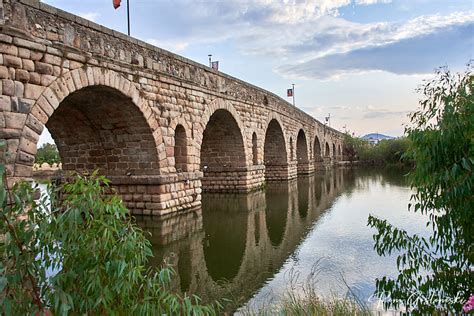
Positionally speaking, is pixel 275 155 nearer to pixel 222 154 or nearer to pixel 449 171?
pixel 222 154

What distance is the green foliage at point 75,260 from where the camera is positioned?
78.1 inches

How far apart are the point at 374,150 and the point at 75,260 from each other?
48605 mm

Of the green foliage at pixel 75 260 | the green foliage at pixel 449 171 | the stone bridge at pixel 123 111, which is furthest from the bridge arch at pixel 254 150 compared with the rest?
the green foliage at pixel 75 260

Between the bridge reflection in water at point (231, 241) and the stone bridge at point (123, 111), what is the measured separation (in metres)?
1.15

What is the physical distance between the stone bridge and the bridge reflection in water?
1154mm

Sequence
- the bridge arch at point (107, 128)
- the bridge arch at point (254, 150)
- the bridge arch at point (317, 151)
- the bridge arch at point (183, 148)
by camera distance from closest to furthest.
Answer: the bridge arch at point (107, 128)
the bridge arch at point (183, 148)
the bridge arch at point (254, 150)
the bridge arch at point (317, 151)

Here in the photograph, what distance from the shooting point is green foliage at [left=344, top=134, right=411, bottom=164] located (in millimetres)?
43869

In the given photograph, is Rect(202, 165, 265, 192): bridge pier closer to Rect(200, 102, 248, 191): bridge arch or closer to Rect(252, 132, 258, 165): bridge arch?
Rect(200, 102, 248, 191): bridge arch

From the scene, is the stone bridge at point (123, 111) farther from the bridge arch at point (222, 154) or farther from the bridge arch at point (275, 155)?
the bridge arch at point (275, 155)

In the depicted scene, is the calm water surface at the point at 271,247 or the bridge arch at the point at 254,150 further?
the bridge arch at the point at 254,150

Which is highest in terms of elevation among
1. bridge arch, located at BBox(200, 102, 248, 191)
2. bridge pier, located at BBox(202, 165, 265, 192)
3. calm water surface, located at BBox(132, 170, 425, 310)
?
bridge arch, located at BBox(200, 102, 248, 191)

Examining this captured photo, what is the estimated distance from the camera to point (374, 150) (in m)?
47.5

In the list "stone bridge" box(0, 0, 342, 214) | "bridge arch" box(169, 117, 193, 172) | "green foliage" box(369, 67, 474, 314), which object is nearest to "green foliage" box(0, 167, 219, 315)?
"stone bridge" box(0, 0, 342, 214)

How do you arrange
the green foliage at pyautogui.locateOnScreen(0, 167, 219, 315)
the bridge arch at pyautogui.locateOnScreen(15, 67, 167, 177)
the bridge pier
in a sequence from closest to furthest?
the green foliage at pyautogui.locateOnScreen(0, 167, 219, 315) < the bridge arch at pyautogui.locateOnScreen(15, 67, 167, 177) < the bridge pier
